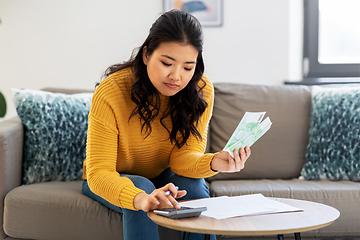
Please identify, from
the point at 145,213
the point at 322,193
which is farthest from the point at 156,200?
the point at 322,193

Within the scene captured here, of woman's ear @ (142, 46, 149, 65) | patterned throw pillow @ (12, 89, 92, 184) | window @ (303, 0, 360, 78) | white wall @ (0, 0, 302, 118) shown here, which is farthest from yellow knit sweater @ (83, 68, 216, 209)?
window @ (303, 0, 360, 78)

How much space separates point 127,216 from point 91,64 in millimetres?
Result: 1630

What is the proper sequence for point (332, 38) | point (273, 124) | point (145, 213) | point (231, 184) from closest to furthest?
1. point (145, 213)
2. point (231, 184)
3. point (273, 124)
4. point (332, 38)

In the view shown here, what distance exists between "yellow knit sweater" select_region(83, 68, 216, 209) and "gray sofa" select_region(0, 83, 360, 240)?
0.89 feet

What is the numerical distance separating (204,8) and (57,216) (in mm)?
1680

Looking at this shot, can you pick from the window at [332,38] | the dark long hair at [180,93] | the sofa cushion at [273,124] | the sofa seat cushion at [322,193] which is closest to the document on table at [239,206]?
the dark long hair at [180,93]

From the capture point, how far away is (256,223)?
90cm

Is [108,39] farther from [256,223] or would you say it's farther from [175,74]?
[256,223]

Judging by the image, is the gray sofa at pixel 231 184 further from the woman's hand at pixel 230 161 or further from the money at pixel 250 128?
the money at pixel 250 128

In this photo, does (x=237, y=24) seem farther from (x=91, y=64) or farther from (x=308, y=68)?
(x=91, y=64)

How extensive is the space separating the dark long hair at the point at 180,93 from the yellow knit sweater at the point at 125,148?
3 cm

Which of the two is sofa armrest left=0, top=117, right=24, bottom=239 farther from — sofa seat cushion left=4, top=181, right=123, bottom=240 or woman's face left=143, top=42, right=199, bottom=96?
woman's face left=143, top=42, right=199, bottom=96

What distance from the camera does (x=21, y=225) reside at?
1.50 metres

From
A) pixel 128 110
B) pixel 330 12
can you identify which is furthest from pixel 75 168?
pixel 330 12
